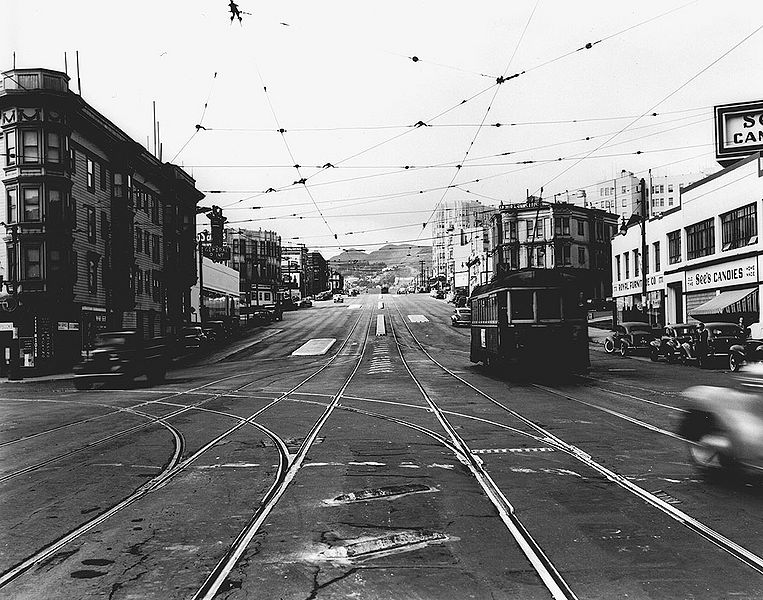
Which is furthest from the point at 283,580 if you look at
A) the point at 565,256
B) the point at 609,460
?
the point at 565,256

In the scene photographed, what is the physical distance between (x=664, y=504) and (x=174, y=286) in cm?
6214

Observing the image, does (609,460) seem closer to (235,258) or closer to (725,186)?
(725,186)

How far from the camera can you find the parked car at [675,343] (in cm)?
3228

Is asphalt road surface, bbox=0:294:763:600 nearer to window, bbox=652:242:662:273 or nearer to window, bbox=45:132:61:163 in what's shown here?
window, bbox=45:132:61:163

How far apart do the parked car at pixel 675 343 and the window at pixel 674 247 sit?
14.8 metres

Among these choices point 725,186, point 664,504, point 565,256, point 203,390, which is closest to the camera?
point 664,504

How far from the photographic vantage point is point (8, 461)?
1136 cm

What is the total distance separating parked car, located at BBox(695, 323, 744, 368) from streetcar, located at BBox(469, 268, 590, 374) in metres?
8.60

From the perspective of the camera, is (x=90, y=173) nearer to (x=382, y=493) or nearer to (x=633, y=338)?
(x=633, y=338)

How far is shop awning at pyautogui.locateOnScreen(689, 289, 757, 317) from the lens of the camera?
37.9 meters

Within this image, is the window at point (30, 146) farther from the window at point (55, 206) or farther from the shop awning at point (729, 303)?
the shop awning at point (729, 303)

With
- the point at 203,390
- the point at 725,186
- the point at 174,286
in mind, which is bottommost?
the point at 203,390

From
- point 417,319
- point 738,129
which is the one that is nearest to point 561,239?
point 417,319

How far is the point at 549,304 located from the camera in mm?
24078
